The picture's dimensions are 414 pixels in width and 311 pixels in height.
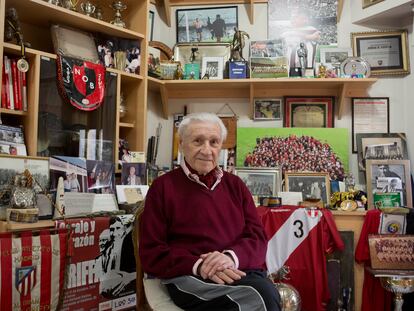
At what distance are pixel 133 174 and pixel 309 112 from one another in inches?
Result: 55.9

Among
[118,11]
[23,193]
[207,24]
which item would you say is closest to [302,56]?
[207,24]

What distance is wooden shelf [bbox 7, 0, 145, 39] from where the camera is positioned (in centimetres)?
214

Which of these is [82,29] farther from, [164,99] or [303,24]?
[303,24]

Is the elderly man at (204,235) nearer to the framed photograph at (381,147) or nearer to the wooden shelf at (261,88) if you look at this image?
the wooden shelf at (261,88)

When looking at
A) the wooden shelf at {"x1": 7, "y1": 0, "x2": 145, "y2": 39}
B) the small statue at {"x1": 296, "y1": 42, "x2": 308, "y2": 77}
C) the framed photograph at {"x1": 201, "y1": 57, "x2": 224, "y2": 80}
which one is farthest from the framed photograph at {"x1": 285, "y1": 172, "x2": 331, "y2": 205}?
the wooden shelf at {"x1": 7, "y1": 0, "x2": 145, "y2": 39}

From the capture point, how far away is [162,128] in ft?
10.2

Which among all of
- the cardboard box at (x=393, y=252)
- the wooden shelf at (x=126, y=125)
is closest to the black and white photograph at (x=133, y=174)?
the wooden shelf at (x=126, y=125)

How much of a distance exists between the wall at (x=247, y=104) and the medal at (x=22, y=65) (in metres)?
1.15

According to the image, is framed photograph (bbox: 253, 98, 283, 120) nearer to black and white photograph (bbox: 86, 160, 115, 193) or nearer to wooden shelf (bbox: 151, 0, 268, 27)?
wooden shelf (bbox: 151, 0, 268, 27)

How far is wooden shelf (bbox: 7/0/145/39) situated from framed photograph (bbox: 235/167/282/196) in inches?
48.8

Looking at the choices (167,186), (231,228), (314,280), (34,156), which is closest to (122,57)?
(34,156)

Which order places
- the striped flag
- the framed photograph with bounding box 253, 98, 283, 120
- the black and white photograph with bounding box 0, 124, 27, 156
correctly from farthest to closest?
the framed photograph with bounding box 253, 98, 283, 120 < the black and white photograph with bounding box 0, 124, 27, 156 < the striped flag

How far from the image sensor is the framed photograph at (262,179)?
268 centimetres

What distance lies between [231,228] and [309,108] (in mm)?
1656
